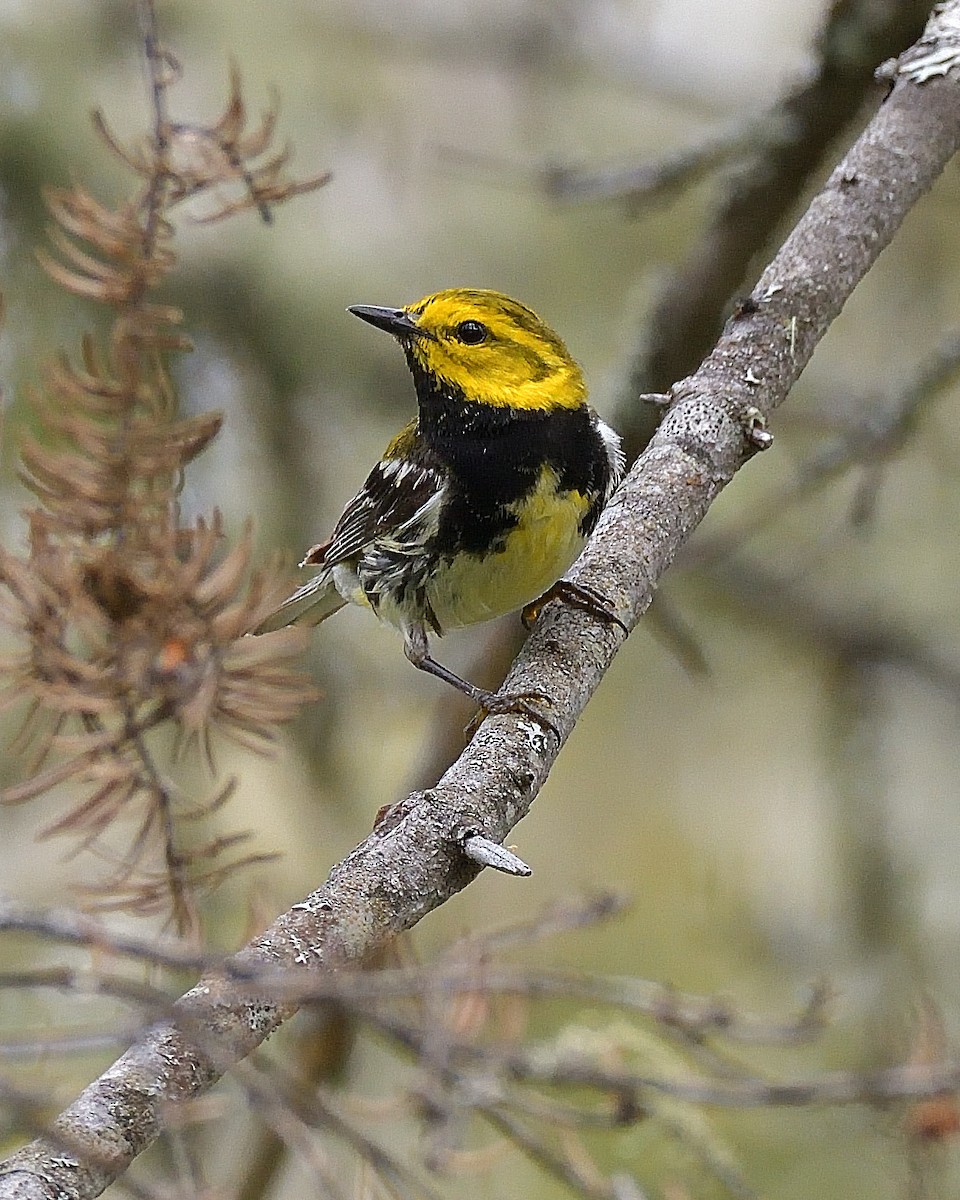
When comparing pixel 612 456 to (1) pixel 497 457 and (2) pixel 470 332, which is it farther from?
(2) pixel 470 332

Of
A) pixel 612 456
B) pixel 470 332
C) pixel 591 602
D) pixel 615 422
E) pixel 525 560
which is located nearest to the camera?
pixel 591 602

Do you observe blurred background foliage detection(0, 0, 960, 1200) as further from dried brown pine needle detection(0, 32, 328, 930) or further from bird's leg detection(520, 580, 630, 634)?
dried brown pine needle detection(0, 32, 328, 930)

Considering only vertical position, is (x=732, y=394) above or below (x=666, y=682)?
above

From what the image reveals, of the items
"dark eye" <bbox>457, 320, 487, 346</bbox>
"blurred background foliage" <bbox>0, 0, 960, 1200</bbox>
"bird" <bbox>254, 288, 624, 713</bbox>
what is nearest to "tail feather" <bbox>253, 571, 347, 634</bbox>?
"bird" <bbox>254, 288, 624, 713</bbox>

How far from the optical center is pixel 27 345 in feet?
13.0

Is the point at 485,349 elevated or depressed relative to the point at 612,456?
elevated

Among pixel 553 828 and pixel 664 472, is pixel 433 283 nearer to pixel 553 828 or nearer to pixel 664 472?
pixel 553 828

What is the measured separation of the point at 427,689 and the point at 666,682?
152cm

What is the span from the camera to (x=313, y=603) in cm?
381

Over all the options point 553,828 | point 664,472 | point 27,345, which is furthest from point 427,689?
point 664,472

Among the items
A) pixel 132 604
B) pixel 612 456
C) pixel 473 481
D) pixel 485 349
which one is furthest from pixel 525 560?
pixel 132 604

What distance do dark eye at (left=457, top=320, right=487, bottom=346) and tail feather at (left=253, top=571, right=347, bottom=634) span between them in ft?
2.40

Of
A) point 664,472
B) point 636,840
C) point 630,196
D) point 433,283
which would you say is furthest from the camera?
point 636,840

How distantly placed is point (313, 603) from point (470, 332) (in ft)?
3.05
